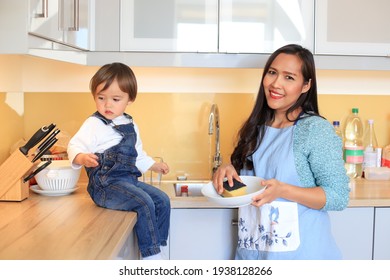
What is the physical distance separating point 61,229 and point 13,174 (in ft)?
1.36

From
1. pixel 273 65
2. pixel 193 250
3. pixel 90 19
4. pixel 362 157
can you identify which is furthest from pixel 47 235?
pixel 362 157

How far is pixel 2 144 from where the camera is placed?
2.15 m

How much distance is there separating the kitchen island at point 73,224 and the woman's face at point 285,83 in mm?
508

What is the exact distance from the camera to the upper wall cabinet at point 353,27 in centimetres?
217

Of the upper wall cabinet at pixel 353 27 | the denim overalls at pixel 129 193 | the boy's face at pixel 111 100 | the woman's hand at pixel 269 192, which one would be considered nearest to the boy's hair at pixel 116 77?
the boy's face at pixel 111 100

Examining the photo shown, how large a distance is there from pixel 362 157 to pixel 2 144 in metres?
1.56

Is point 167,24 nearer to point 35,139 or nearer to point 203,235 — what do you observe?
point 35,139

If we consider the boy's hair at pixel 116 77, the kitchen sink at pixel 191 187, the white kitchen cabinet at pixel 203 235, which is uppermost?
the boy's hair at pixel 116 77

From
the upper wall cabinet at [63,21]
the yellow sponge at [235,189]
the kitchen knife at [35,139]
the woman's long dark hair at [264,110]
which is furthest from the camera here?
the kitchen knife at [35,139]

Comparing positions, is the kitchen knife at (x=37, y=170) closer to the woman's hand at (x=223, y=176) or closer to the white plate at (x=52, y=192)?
the white plate at (x=52, y=192)

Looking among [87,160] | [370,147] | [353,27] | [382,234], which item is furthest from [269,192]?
[370,147]

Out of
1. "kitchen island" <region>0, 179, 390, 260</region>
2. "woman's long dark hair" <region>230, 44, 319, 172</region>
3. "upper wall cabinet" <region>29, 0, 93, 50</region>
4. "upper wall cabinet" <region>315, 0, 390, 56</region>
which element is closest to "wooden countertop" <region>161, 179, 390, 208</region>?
"kitchen island" <region>0, 179, 390, 260</region>

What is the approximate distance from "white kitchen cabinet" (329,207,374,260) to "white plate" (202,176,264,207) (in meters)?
0.48
